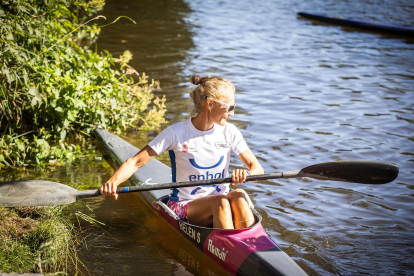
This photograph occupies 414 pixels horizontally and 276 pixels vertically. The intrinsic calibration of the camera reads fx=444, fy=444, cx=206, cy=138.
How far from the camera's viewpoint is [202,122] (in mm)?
3613

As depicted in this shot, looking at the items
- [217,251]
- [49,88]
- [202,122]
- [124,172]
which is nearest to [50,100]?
[49,88]

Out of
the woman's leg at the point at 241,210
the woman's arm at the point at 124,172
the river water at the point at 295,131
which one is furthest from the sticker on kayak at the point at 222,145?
the river water at the point at 295,131

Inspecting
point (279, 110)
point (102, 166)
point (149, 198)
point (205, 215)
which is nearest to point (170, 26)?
point (279, 110)

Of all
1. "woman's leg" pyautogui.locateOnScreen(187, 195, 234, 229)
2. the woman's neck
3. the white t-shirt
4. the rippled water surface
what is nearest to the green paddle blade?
the white t-shirt

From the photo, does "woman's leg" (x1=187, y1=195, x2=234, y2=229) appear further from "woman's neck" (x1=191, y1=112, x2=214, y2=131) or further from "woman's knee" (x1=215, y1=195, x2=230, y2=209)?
"woman's neck" (x1=191, y1=112, x2=214, y2=131)

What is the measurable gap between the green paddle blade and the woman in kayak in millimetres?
603

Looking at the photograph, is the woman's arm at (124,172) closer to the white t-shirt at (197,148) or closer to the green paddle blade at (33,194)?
the white t-shirt at (197,148)

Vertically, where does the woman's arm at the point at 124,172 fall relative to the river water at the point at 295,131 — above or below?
above

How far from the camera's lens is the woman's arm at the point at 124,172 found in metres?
3.46

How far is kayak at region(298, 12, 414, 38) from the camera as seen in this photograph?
12.7 m

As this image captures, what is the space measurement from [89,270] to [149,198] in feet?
3.58

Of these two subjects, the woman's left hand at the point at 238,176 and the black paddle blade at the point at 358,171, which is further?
the black paddle blade at the point at 358,171

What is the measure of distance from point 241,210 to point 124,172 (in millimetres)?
963

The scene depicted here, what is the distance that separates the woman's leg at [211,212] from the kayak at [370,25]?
1122 centimetres
